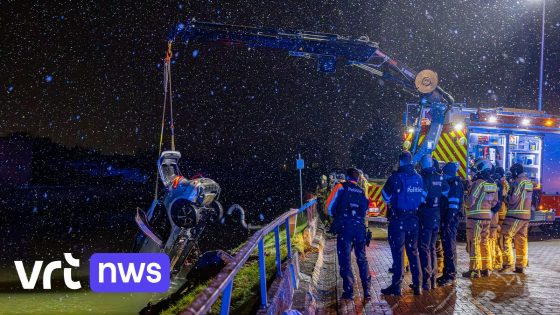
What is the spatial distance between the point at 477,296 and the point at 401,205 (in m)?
1.72

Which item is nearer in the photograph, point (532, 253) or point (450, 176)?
point (450, 176)

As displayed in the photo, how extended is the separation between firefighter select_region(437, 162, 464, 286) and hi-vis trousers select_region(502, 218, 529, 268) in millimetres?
1590

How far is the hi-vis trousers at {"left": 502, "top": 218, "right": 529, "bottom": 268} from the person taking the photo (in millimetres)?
9883

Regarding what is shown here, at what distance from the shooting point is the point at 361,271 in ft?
25.1

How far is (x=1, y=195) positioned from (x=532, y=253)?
1746 inches

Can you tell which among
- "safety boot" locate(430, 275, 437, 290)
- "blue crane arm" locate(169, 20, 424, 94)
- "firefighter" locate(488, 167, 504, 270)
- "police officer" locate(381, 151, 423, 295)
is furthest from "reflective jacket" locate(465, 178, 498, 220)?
"blue crane arm" locate(169, 20, 424, 94)

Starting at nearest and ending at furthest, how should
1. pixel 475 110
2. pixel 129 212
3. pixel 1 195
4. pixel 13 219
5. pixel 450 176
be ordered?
pixel 450 176 < pixel 475 110 < pixel 13 219 < pixel 129 212 < pixel 1 195

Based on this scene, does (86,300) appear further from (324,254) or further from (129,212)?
(129,212)

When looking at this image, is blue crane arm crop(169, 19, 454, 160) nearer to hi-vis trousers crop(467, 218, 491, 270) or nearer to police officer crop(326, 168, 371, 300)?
hi-vis trousers crop(467, 218, 491, 270)

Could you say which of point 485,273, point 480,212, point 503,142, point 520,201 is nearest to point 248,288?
point 480,212

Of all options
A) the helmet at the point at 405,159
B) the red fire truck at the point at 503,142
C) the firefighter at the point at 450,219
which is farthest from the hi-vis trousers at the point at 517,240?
the red fire truck at the point at 503,142

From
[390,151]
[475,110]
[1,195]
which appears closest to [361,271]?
[475,110]

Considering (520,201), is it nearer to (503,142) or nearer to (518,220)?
(518,220)

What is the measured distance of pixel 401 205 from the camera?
7.75 m
